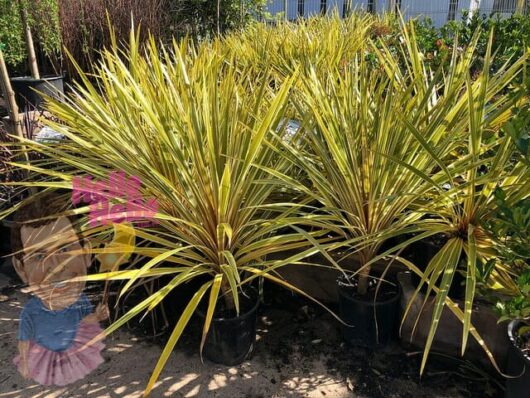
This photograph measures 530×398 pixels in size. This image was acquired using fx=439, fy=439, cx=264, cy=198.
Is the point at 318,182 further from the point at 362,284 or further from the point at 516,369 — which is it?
the point at 516,369

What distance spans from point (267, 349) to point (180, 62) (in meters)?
1.17

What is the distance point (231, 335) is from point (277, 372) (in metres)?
0.22

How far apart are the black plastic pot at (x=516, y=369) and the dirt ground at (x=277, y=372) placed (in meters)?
0.18

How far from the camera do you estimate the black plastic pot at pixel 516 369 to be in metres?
1.16

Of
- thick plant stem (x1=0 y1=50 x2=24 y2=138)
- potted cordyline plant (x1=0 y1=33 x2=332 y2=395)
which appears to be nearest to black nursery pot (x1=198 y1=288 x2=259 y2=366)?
potted cordyline plant (x1=0 y1=33 x2=332 y2=395)

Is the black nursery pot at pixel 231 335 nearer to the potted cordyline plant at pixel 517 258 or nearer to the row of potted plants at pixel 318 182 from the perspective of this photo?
the row of potted plants at pixel 318 182

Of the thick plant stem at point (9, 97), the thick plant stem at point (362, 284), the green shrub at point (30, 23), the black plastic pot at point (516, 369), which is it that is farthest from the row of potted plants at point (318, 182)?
the green shrub at point (30, 23)

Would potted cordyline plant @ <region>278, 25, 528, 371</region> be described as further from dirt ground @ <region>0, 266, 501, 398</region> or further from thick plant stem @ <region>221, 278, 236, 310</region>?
thick plant stem @ <region>221, 278, 236, 310</region>

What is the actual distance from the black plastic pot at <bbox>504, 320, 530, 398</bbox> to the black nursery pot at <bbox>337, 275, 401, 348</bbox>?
391mm

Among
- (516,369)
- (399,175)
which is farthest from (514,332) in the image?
(399,175)

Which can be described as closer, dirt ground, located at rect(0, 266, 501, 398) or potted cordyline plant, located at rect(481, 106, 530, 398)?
potted cordyline plant, located at rect(481, 106, 530, 398)

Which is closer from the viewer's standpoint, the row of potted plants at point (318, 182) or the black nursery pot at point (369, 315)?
the row of potted plants at point (318, 182)

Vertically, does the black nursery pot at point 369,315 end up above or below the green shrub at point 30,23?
below

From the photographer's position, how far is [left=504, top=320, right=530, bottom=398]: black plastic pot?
1162mm
